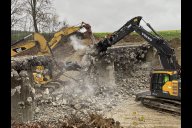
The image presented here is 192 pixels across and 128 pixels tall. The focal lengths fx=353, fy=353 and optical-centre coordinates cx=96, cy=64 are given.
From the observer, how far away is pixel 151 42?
12.2 metres

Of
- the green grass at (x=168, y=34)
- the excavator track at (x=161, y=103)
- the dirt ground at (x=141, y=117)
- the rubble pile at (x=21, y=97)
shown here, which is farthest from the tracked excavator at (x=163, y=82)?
the green grass at (x=168, y=34)

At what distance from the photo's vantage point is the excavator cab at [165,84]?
10.1 m

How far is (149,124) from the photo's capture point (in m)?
9.45

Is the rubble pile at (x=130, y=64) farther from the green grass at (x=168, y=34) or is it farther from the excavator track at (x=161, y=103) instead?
the green grass at (x=168, y=34)

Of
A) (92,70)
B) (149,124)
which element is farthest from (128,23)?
(149,124)

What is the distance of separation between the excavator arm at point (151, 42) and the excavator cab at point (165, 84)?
83cm

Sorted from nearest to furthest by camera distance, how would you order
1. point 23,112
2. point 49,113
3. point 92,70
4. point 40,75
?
point 23,112 < point 49,113 < point 40,75 < point 92,70

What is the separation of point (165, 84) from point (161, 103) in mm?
622

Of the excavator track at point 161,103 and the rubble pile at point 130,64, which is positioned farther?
the rubble pile at point 130,64

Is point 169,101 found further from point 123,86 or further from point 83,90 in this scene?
point 123,86

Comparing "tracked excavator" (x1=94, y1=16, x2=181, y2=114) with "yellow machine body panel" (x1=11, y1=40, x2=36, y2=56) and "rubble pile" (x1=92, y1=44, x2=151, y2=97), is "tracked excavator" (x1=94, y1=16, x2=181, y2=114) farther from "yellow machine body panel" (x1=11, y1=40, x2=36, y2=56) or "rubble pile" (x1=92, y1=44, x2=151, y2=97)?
"yellow machine body panel" (x1=11, y1=40, x2=36, y2=56)
